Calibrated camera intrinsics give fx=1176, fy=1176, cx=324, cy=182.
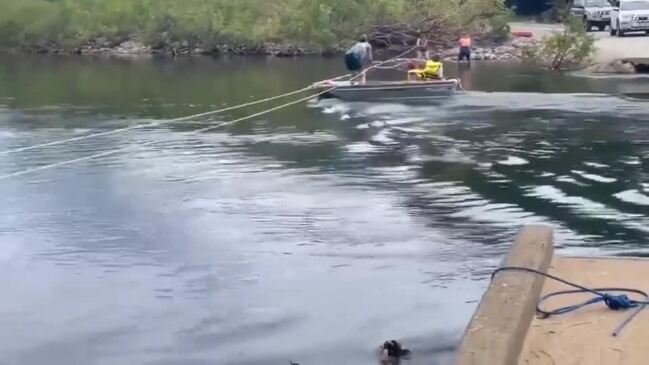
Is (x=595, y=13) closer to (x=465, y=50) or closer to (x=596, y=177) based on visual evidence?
(x=465, y=50)

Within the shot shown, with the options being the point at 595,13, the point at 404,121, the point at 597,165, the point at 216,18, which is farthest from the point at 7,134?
the point at 595,13

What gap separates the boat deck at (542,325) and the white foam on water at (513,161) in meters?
→ 10.8

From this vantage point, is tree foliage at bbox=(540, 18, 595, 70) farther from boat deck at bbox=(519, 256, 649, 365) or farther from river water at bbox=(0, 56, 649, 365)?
boat deck at bbox=(519, 256, 649, 365)

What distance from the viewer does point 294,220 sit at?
14.7m

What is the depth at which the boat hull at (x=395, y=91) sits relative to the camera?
87.4 ft

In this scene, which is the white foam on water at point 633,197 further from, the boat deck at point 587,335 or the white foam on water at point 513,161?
the boat deck at point 587,335

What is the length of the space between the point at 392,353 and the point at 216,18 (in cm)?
4293

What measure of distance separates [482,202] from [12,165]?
8.47 meters

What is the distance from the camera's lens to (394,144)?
21125mm

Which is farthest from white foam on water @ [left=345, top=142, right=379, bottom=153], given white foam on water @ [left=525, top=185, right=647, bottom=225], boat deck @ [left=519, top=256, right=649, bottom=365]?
boat deck @ [left=519, top=256, right=649, bottom=365]

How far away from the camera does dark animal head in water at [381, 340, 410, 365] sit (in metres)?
9.49

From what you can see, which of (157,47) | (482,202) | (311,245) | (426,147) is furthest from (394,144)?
(157,47)

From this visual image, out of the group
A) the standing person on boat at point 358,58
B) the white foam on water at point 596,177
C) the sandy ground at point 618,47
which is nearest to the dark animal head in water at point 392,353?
the white foam on water at point 596,177

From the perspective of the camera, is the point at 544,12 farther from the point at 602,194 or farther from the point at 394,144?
the point at 602,194
